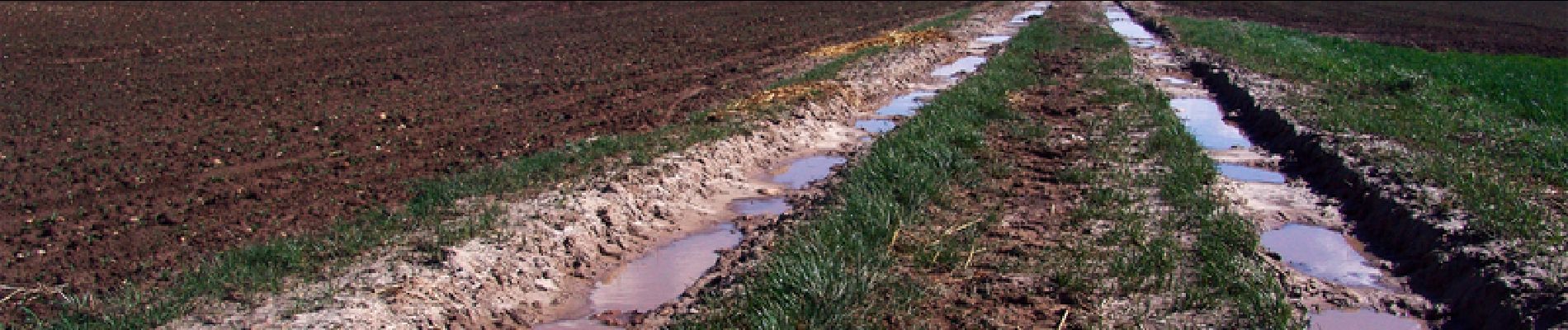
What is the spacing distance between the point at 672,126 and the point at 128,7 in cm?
2179

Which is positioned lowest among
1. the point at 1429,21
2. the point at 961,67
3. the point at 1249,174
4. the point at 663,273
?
the point at 1429,21

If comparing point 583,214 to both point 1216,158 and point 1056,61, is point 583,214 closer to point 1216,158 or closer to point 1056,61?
point 1216,158

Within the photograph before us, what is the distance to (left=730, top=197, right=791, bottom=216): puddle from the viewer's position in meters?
9.60

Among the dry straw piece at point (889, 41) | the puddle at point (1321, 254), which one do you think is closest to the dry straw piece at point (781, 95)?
the dry straw piece at point (889, 41)

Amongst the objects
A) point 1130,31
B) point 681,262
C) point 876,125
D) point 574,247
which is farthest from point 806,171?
point 1130,31

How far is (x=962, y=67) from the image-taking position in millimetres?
20375

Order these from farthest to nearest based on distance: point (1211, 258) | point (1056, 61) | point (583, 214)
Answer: point (1056, 61) < point (583, 214) < point (1211, 258)

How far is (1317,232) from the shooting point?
886 cm

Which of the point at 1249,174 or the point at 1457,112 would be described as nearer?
the point at 1249,174

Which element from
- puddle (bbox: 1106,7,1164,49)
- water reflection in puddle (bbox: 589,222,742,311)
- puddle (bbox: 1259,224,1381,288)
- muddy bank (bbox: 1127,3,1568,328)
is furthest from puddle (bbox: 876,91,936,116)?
puddle (bbox: 1106,7,1164,49)

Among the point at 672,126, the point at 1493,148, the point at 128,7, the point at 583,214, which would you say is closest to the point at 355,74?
the point at 672,126

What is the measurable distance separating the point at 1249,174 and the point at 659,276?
5968mm

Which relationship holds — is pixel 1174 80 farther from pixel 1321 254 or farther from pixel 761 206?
pixel 761 206

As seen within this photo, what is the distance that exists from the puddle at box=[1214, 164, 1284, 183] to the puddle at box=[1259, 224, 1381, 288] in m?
1.70
